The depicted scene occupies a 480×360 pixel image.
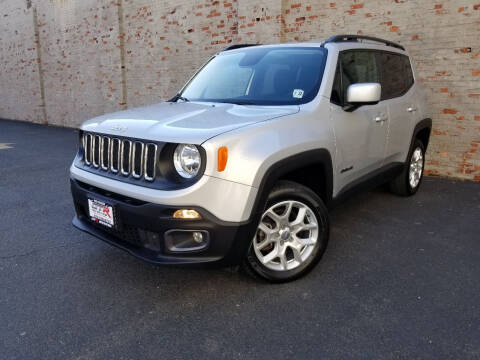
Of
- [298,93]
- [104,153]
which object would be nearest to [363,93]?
[298,93]

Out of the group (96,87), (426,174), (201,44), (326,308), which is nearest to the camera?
(326,308)

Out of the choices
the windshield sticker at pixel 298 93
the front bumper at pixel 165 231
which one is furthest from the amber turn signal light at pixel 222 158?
the windshield sticker at pixel 298 93

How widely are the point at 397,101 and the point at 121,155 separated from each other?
324 centimetres

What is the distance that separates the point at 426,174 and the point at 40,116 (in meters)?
15.6

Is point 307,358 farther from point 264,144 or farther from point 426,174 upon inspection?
point 426,174

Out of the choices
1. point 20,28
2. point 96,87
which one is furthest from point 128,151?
point 20,28

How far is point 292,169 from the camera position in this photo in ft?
9.81

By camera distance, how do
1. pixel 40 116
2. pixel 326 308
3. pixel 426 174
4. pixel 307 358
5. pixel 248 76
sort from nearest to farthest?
pixel 307 358 → pixel 326 308 → pixel 248 76 → pixel 426 174 → pixel 40 116

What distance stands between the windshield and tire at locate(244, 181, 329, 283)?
84 centimetres

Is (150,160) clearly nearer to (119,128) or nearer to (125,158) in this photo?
(125,158)

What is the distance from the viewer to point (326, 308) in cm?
283

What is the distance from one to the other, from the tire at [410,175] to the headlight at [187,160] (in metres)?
3.37

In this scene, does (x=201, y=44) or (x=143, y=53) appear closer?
(x=201, y=44)

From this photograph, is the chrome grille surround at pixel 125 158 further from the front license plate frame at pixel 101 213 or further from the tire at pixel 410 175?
the tire at pixel 410 175
